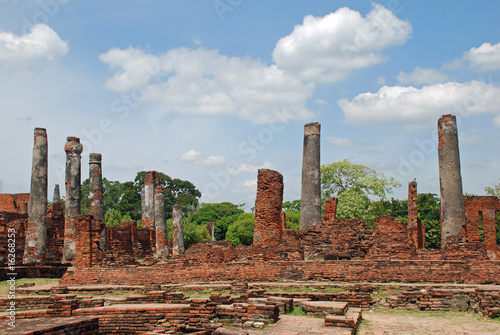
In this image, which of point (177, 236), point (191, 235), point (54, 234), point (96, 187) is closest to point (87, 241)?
point (54, 234)

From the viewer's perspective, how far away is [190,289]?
1380cm

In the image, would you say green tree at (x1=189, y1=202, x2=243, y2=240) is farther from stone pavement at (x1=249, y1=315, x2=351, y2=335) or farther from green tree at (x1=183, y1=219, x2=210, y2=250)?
stone pavement at (x1=249, y1=315, x2=351, y2=335)

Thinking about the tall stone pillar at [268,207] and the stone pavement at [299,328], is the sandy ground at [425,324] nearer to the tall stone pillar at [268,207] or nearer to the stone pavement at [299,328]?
the stone pavement at [299,328]

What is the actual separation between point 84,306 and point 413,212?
19653 mm

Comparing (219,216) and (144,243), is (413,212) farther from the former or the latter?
(219,216)

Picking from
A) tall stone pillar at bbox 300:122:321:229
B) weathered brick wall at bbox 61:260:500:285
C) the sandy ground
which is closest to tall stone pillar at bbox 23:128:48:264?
weathered brick wall at bbox 61:260:500:285

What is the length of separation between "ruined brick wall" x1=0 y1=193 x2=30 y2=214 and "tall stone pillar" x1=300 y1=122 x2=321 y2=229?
23968 mm

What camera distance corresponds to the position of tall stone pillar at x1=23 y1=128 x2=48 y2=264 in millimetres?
19156

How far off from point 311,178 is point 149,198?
15.2 meters

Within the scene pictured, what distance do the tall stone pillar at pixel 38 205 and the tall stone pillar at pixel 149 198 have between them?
12495 mm

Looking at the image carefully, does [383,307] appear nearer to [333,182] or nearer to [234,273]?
[234,273]

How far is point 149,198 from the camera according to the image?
107ft

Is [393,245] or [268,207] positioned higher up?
[268,207]

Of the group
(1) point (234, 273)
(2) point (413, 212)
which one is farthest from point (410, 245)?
(2) point (413, 212)
